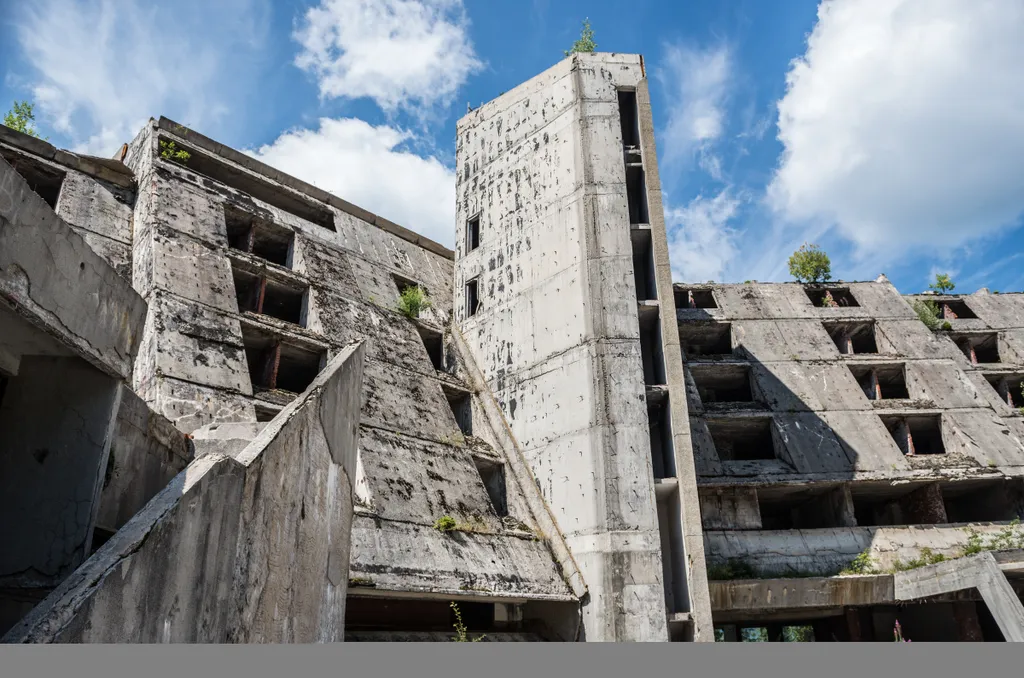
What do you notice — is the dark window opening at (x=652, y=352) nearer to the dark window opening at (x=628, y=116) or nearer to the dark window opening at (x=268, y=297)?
the dark window opening at (x=628, y=116)

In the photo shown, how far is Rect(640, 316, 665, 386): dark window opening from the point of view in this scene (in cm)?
1603

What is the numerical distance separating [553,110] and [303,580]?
14936mm

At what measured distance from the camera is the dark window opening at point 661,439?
15.3 m

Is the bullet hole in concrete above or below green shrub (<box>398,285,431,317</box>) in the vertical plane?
above

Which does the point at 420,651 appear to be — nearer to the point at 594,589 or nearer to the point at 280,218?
the point at 594,589

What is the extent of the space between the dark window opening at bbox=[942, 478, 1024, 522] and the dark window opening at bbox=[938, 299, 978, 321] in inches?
276

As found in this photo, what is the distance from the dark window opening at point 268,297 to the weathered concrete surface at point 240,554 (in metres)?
8.53

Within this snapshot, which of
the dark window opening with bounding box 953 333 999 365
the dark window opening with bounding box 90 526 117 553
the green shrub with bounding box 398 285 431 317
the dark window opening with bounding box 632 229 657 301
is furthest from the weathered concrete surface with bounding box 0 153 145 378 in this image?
the dark window opening with bounding box 953 333 999 365

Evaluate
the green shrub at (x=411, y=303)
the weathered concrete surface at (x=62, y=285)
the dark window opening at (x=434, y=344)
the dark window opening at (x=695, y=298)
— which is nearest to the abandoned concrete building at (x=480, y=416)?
the weathered concrete surface at (x=62, y=285)

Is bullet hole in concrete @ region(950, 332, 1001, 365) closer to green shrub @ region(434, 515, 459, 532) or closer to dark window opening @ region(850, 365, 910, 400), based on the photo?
dark window opening @ region(850, 365, 910, 400)

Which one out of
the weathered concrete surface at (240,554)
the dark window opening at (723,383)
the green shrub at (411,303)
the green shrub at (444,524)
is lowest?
the weathered concrete surface at (240,554)

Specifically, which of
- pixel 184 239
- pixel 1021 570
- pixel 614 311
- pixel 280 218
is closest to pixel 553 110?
pixel 614 311

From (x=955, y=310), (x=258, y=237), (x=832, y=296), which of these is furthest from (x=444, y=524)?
(x=955, y=310)

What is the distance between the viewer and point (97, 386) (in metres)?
4.81
